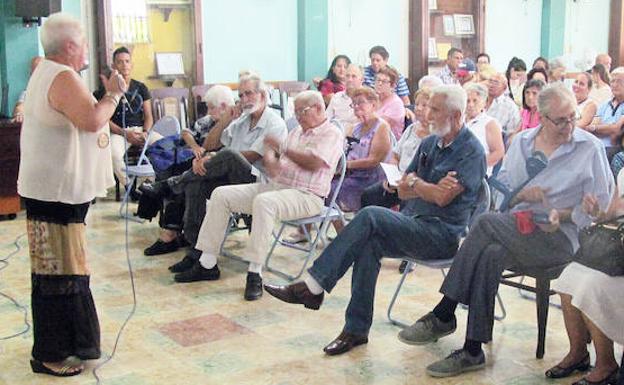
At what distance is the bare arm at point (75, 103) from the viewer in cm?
325

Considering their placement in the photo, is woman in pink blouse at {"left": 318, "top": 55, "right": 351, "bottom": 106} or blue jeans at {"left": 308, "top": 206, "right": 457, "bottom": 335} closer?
blue jeans at {"left": 308, "top": 206, "right": 457, "bottom": 335}

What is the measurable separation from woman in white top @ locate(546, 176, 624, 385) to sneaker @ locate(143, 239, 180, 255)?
2.98m

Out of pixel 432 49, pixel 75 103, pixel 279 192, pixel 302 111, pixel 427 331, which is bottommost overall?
pixel 427 331

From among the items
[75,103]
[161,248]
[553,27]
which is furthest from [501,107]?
[553,27]

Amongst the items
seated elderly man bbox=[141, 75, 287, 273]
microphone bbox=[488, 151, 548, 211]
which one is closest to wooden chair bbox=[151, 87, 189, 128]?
seated elderly man bbox=[141, 75, 287, 273]

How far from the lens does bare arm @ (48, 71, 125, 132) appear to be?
325 cm

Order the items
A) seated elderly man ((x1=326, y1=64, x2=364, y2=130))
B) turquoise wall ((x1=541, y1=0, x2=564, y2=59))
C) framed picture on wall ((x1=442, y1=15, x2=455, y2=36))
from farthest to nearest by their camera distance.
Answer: turquoise wall ((x1=541, y1=0, x2=564, y2=59)) → framed picture on wall ((x1=442, y1=15, x2=455, y2=36)) → seated elderly man ((x1=326, y1=64, x2=364, y2=130))

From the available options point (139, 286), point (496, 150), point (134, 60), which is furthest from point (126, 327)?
point (134, 60)

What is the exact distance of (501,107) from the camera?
6.54 metres

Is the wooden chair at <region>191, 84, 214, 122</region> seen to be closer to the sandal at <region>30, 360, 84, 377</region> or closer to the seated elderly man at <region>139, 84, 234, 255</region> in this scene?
the seated elderly man at <region>139, 84, 234, 255</region>

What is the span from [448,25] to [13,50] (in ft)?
18.9

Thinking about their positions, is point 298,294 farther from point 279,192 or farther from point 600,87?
point 600,87

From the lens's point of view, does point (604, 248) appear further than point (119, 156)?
No

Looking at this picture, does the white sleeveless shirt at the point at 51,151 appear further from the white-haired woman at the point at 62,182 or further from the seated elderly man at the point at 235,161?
the seated elderly man at the point at 235,161
